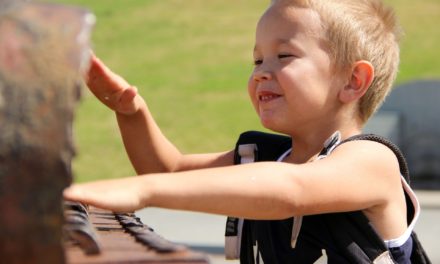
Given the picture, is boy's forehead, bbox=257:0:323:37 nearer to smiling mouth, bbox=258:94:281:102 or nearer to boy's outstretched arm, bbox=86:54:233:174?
smiling mouth, bbox=258:94:281:102

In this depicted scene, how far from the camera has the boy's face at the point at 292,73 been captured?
7.25 ft

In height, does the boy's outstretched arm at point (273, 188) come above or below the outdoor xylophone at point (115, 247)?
below

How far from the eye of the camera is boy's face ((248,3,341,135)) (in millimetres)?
2211

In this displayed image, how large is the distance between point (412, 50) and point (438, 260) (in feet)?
35.2

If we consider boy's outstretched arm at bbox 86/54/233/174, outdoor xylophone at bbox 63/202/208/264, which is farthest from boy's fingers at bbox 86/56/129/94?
outdoor xylophone at bbox 63/202/208/264

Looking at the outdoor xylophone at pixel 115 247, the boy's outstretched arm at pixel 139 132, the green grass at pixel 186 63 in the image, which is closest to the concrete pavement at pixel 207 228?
the green grass at pixel 186 63

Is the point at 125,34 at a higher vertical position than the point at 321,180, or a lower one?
lower

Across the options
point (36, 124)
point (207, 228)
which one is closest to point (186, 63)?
point (207, 228)

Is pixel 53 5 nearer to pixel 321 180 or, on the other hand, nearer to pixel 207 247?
pixel 321 180

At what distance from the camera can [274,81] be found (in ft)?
7.26

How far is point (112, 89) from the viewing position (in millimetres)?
2432

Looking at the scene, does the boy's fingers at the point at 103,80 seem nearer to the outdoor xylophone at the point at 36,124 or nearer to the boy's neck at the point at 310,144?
the boy's neck at the point at 310,144

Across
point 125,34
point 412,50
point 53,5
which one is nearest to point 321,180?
point 53,5

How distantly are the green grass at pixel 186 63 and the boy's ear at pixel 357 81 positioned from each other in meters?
7.34
